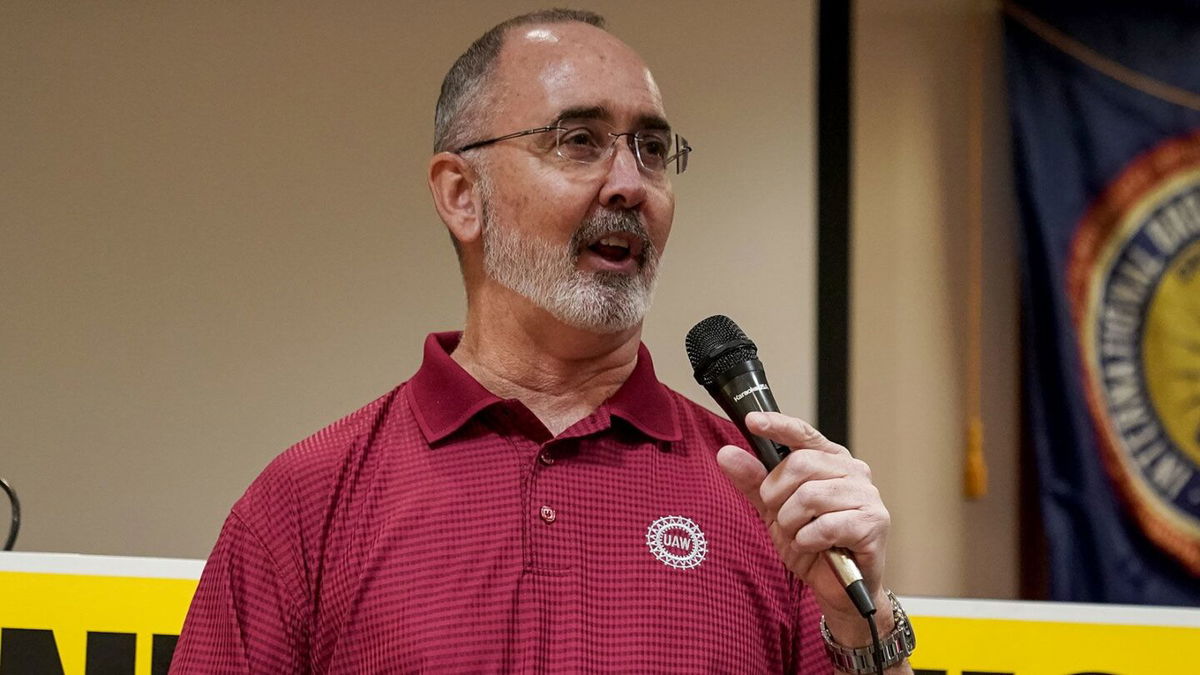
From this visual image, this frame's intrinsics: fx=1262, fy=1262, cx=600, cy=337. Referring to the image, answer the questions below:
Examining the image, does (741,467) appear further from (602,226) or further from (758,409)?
(602,226)

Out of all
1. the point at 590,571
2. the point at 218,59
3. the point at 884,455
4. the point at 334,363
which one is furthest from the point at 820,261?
the point at 590,571

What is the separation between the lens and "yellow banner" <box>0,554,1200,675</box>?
177 cm

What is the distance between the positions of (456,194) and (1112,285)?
1958 millimetres

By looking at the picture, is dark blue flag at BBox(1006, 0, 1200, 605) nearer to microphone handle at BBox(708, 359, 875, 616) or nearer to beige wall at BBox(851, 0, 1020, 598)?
beige wall at BBox(851, 0, 1020, 598)

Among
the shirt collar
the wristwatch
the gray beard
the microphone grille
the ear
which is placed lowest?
the wristwatch

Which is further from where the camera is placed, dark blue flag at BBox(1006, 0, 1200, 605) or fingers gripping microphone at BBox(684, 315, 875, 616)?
dark blue flag at BBox(1006, 0, 1200, 605)

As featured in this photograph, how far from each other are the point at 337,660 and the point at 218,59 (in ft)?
6.22

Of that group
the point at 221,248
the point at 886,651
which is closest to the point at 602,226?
the point at 886,651

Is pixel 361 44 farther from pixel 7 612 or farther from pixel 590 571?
pixel 590 571

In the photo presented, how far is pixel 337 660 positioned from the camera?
1.33m

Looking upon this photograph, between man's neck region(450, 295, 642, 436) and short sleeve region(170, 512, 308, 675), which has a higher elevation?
man's neck region(450, 295, 642, 436)

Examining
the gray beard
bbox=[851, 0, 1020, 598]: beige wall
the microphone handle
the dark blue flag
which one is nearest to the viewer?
the microphone handle

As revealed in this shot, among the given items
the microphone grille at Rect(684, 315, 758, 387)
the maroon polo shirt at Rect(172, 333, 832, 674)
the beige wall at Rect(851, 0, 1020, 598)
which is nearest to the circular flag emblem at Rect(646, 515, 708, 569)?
the maroon polo shirt at Rect(172, 333, 832, 674)

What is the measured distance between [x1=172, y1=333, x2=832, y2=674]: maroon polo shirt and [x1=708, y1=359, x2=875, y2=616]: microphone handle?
226 millimetres
